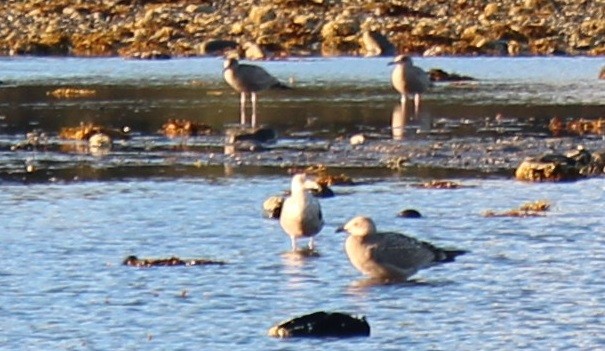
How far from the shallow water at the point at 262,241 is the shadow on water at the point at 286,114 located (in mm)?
101

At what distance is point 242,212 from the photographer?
734 inches

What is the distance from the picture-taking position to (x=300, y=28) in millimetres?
51219

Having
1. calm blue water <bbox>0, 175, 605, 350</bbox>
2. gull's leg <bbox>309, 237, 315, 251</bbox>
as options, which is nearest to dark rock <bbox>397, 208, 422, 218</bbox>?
calm blue water <bbox>0, 175, 605, 350</bbox>

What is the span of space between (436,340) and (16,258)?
4.99 m

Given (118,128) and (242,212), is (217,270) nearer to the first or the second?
(242,212)

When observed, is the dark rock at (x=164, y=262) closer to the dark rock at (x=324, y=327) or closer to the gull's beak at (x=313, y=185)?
the gull's beak at (x=313, y=185)

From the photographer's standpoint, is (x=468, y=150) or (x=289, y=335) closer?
(x=289, y=335)

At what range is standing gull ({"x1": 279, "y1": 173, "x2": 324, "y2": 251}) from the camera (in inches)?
630

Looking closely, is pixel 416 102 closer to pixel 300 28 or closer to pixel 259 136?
pixel 259 136

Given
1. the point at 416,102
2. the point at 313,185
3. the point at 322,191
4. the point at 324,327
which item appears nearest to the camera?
the point at 324,327

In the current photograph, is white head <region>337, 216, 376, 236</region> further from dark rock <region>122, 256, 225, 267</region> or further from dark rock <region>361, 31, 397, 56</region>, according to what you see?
dark rock <region>361, 31, 397, 56</region>

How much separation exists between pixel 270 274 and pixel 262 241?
1797 millimetres

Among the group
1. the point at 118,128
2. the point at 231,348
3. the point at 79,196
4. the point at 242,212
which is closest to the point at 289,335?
the point at 231,348

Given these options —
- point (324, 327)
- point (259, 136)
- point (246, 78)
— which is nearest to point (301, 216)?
point (324, 327)
